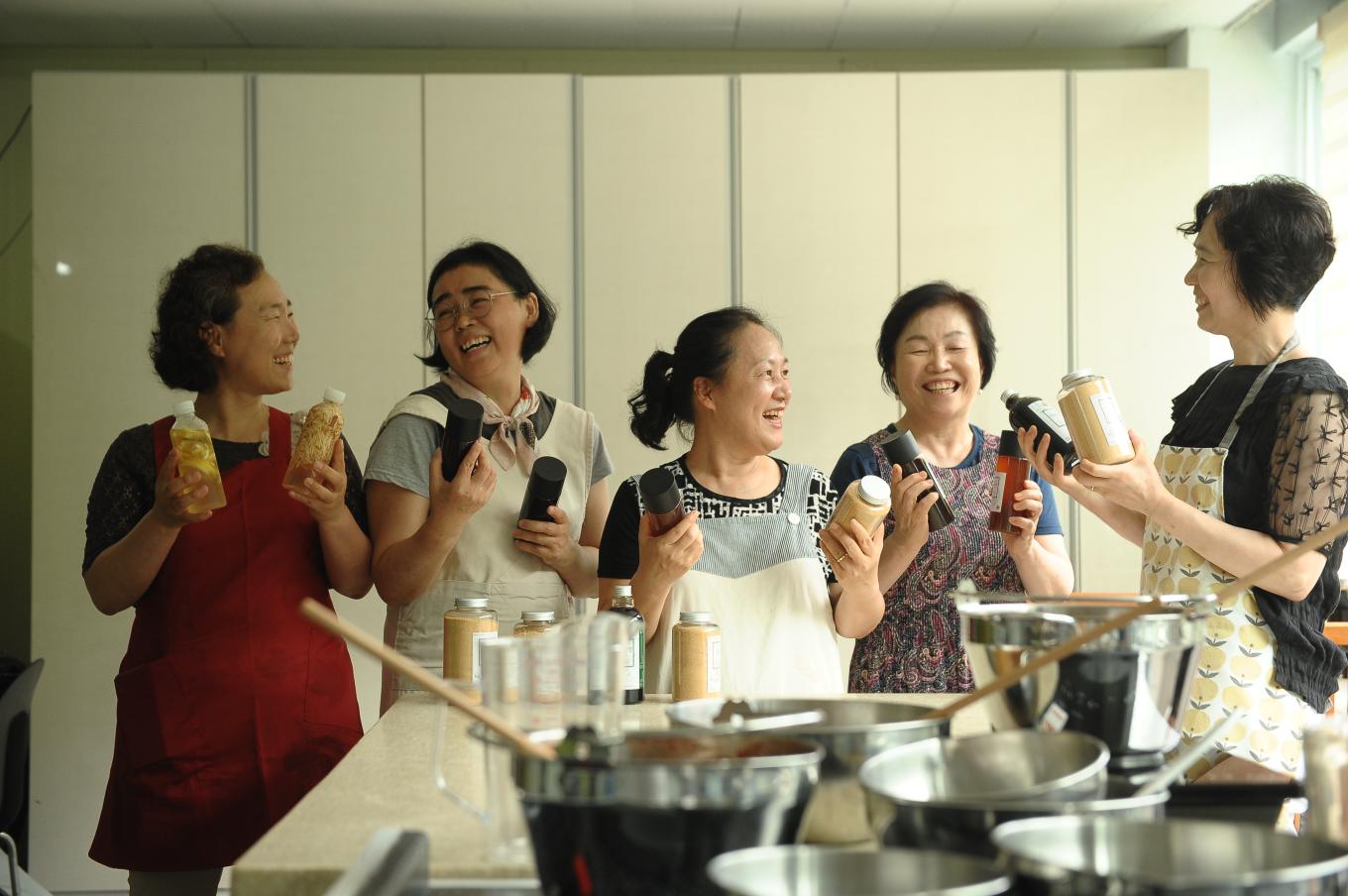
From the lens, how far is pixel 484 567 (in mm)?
1880

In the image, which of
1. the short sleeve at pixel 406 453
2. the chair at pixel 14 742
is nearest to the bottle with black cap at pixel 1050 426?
the short sleeve at pixel 406 453

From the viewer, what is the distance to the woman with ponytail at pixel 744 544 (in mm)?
1707

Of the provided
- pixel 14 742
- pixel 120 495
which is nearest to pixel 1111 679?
pixel 120 495

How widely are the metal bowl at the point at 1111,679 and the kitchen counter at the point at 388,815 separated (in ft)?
1.09

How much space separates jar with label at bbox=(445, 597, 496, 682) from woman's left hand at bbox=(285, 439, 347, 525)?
28 cm

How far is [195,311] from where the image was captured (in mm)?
1860

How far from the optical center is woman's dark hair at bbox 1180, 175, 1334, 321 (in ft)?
5.75

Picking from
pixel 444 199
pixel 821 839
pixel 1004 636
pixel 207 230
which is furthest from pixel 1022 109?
pixel 821 839

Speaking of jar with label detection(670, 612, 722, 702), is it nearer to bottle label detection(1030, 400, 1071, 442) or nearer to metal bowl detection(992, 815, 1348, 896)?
bottle label detection(1030, 400, 1071, 442)

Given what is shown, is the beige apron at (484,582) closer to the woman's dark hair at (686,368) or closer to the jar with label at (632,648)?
the woman's dark hair at (686,368)

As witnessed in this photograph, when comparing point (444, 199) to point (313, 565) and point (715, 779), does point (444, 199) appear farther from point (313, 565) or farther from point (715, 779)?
point (715, 779)

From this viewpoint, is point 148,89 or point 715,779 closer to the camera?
point 715,779

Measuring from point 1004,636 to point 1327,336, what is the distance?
2917 millimetres

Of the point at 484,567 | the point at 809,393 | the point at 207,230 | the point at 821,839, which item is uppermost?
the point at 207,230
